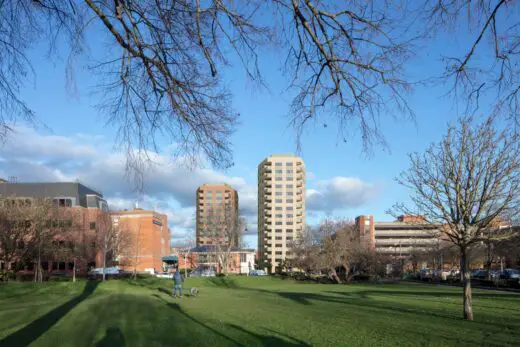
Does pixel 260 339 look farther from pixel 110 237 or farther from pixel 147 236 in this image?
pixel 147 236

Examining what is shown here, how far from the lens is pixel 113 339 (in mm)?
12523

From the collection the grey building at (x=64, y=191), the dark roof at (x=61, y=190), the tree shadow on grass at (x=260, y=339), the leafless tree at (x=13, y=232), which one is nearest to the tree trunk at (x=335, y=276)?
the leafless tree at (x=13, y=232)

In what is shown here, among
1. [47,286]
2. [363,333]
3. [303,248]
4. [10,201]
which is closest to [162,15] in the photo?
[363,333]

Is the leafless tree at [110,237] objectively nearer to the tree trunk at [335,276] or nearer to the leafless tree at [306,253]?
the leafless tree at [306,253]

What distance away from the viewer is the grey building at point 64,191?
8162 cm

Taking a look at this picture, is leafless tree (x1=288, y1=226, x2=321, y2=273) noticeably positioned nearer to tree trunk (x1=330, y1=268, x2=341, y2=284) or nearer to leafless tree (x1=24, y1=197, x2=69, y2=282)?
tree trunk (x1=330, y1=268, x2=341, y2=284)

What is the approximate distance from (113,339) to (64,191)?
80292 mm

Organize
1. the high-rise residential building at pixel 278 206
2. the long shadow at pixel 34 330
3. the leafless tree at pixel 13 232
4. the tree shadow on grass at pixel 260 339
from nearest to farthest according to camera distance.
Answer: the tree shadow on grass at pixel 260 339
the long shadow at pixel 34 330
the leafless tree at pixel 13 232
the high-rise residential building at pixel 278 206

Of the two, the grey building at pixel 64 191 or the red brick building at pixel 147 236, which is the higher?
the grey building at pixel 64 191

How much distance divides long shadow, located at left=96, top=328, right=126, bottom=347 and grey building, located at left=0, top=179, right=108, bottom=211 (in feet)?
233

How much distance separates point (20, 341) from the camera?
40.3 feet

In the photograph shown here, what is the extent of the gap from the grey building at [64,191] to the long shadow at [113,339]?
7108cm

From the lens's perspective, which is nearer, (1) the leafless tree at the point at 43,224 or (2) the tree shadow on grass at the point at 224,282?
(1) the leafless tree at the point at 43,224

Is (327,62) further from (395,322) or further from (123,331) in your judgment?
(395,322)
